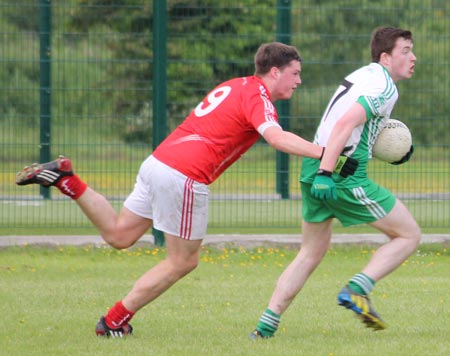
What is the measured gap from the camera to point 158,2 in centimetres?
1304

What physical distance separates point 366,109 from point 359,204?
1.91ft

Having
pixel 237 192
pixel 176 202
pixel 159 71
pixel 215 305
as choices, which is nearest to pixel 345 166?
pixel 176 202

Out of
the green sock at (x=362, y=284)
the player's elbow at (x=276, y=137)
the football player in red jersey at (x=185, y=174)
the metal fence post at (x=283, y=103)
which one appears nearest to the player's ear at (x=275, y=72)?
the football player in red jersey at (x=185, y=174)

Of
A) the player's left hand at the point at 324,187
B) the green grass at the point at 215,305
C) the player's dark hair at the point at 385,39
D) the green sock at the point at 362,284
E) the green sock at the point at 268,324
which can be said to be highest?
the player's dark hair at the point at 385,39

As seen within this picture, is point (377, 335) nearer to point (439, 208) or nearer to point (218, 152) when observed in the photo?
point (218, 152)

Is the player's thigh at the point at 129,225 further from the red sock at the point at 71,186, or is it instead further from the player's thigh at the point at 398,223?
the player's thigh at the point at 398,223

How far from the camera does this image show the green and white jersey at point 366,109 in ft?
25.1

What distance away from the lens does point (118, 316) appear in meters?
7.92

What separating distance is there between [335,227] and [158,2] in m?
3.51

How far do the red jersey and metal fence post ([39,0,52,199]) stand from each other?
557 centimetres

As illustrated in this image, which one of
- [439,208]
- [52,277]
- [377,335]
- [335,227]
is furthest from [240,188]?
[377,335]

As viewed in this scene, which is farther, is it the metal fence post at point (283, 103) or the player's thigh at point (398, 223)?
the metal fence post at point (283, 103)

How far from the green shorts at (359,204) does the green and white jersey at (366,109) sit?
0.19ft

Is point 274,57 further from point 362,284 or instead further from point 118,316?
point 118,316
